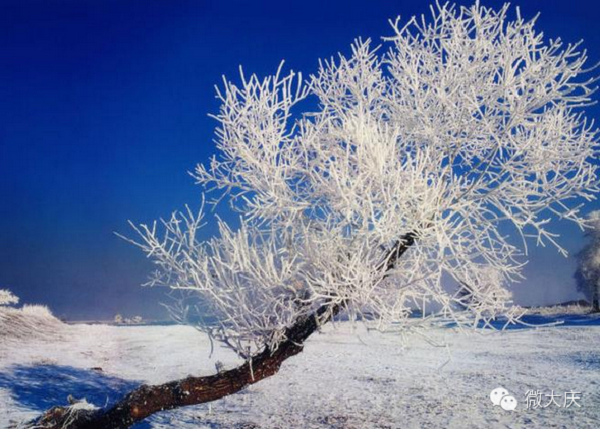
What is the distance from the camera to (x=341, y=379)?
1135 cm

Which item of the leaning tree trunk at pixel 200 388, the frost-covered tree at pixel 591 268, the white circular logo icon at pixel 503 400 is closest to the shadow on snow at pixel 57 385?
the leaning tree trunk at pixel 200 388

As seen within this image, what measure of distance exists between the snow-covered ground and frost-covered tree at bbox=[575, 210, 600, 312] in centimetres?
1466

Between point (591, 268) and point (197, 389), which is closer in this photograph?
point (197, 389)

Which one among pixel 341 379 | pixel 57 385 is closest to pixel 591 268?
pixel 341 379

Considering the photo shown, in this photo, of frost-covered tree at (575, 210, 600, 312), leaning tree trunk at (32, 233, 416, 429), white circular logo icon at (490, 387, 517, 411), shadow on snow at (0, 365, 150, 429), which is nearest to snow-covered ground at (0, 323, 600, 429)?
shadow on snow at (0, 365, 150, 429)

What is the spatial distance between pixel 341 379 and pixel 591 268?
25.3 metres

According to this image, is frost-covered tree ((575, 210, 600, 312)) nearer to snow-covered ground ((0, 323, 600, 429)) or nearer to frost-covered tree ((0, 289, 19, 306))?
snow-covered ground ((0, 323, 600, 429))

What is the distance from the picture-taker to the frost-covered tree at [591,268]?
3039 centimetres

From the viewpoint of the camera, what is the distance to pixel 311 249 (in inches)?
234

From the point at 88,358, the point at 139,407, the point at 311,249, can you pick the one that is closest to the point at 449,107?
the point at 311,249

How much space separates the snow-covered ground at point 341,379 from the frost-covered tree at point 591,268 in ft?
48.1

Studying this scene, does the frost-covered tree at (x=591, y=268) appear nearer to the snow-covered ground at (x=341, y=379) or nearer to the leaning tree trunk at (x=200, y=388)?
the snow-covered ground at (x=341, y=379)

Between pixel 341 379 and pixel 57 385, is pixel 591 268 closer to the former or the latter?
pixel 341 379

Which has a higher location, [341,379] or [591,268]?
[591,268]
